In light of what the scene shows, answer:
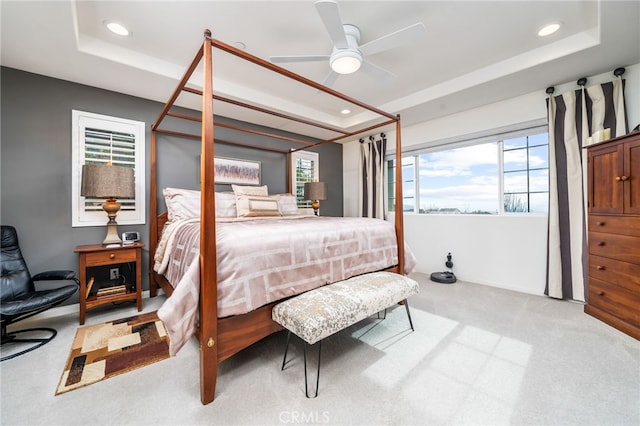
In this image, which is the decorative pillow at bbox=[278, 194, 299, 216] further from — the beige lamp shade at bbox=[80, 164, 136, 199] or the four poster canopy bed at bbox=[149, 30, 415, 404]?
the beige lamp shade at bbox=[80, 164, 136, 199]

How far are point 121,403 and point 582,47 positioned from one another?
4145 mm

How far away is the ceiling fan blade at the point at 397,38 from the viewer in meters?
1.73

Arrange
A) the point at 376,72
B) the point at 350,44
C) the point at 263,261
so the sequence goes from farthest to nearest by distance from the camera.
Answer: the point at 376,72, the point at 350,44, the point at 263,261

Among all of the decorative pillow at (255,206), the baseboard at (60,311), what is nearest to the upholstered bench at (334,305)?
the decorative pillow at (255,206)

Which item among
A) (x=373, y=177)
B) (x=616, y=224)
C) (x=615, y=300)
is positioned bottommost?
(x=615, y=300)

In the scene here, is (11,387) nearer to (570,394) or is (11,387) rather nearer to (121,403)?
(121,403)

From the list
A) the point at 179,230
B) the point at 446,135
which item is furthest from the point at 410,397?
the point at 446,135

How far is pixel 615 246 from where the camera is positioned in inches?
84.5

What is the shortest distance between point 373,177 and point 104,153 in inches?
148

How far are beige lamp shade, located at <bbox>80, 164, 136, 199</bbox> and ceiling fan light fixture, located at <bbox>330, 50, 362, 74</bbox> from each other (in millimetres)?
2244

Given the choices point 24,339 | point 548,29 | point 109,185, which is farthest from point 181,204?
point 548,29

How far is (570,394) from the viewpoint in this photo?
1395 mm

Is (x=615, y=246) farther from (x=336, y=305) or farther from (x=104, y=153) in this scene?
(x=104, y=153)

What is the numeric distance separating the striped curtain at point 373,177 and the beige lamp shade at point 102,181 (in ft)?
11.6
